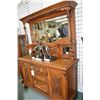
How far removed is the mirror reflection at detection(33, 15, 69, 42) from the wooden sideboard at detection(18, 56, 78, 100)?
52 centimetres

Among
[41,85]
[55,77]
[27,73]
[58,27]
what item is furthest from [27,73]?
[58,27]

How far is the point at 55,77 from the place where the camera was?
1.84 metres

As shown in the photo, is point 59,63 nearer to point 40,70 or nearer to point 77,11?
point 40,70

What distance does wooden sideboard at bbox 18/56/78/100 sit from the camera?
1.75 meters

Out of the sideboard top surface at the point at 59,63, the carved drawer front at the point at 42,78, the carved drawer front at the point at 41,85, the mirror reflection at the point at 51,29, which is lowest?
the carved drawer front at the point at 41,85

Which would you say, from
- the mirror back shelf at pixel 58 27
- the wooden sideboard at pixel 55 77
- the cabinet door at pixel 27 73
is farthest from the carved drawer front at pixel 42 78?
the mirror back shelf at pixel 58 27

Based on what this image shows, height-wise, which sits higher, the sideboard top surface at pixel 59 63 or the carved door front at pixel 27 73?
the sideboard top surface at pixel 59 63

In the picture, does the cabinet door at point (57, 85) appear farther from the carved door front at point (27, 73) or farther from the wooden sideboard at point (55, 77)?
the carved door front at point (27, 73)

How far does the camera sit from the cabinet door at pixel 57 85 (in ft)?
5.77

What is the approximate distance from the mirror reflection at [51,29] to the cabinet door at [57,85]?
2.44ft

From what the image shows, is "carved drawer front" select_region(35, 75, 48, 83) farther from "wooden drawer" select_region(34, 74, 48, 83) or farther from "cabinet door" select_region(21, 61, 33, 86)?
"cabinet door" select_region(21, 61, 33, 86)

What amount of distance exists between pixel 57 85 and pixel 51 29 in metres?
1.12
